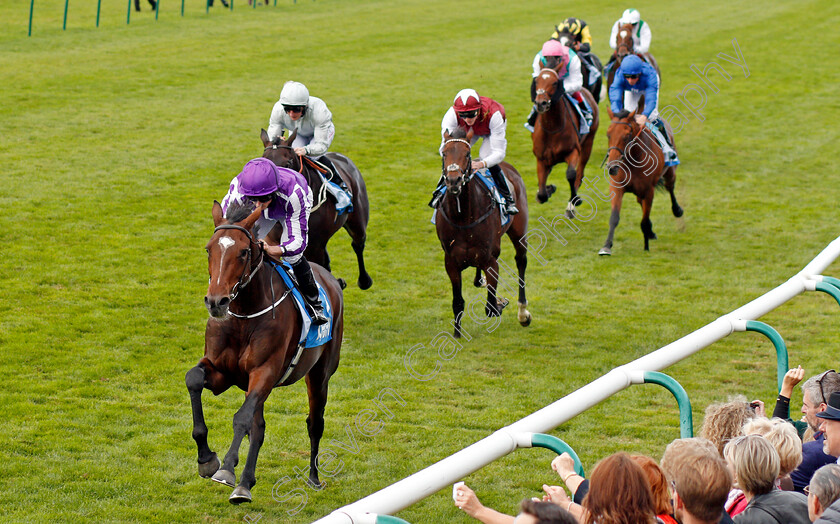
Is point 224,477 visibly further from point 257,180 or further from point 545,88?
point 545,88

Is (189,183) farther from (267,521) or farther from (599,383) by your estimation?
(599,383)

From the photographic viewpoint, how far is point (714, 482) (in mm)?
3182

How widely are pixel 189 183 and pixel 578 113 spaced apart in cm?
574

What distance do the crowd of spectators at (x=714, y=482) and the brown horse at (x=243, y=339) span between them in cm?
229

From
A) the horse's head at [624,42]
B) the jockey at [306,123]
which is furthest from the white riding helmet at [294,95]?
the horse's head at [624,42]

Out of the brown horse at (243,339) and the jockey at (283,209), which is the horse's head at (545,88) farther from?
the brown horse at (243,339)

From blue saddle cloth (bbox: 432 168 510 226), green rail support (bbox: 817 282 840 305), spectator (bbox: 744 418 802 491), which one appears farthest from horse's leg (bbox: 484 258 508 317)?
spectator (bbox: 744 418 802 491)

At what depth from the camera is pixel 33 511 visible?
222 inches

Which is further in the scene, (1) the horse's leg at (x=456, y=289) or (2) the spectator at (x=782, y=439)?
(1) the horse's leg at (x=456, y=289)

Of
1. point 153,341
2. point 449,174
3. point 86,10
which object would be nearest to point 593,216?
point 449,174

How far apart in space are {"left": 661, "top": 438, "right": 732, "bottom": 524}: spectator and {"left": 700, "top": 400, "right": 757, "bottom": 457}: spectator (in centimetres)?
82

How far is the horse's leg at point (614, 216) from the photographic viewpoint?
38.0 ft

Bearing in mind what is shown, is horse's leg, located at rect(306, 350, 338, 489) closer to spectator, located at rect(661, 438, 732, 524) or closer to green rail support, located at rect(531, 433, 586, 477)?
green rail support, located at rect(531, 433, 586, 477)

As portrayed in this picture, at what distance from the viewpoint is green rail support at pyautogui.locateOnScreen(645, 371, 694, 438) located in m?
3.64
